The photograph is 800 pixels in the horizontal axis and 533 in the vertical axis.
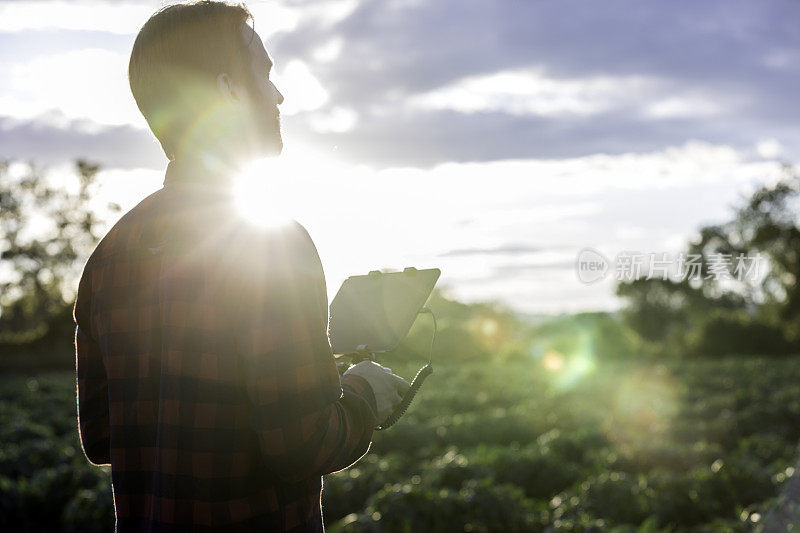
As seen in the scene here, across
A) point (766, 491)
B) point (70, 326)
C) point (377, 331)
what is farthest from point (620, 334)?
point (377, 331)

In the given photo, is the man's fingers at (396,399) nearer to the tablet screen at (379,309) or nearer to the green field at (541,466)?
the tablet screen at (379,309)

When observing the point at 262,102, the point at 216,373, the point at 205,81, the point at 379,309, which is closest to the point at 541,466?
the point at 379,309

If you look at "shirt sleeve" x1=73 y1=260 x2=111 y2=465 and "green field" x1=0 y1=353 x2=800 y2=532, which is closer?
"shirt sleeve" x1=73 y1=260 x2=111 y2=465

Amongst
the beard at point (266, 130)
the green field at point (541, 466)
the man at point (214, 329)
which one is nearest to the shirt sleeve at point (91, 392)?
the man at point (214, 329)

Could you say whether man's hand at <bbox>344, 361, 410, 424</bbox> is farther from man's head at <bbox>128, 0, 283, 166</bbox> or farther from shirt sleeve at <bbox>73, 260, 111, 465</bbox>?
shirt sleeve at <bbox>73, 260, 111, 465</bbox>

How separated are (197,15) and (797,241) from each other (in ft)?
173

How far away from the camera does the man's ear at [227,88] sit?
1719 mm

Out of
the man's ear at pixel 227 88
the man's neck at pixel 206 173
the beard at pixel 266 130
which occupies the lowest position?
the man's neck at pixel 206 173

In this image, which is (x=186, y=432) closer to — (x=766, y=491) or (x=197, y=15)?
(x=197, y=15)

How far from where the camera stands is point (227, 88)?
5.68ft

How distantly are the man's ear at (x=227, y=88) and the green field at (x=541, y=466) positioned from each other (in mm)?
4255

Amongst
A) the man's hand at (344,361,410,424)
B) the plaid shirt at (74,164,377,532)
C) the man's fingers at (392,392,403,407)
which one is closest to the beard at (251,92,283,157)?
the plaid shirt at (74,164,377,532)

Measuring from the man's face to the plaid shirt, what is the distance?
186 mm

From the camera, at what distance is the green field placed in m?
6.20
